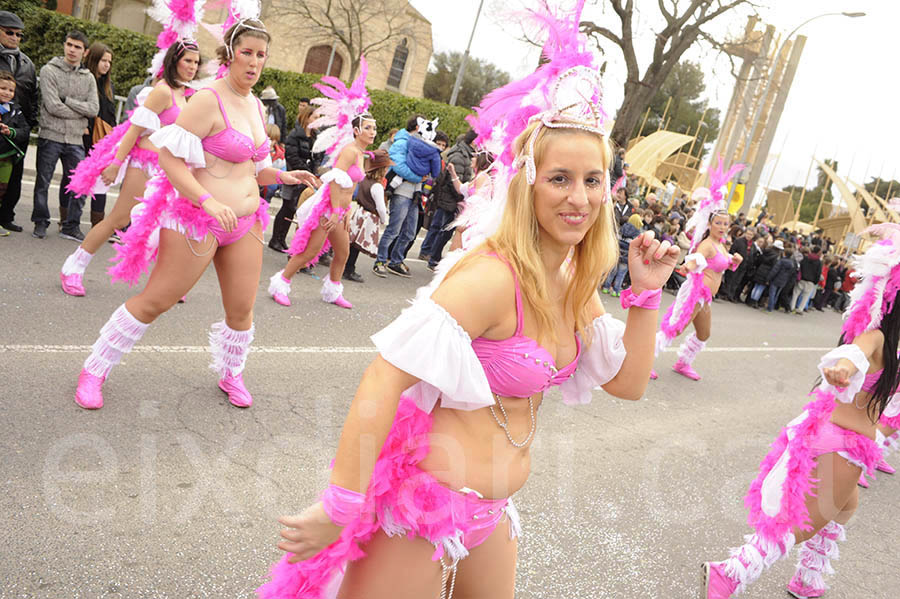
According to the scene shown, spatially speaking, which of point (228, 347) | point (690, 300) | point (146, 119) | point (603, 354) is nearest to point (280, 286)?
point (146, 119)

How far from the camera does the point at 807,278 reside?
18.8 m

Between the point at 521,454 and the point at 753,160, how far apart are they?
142 ft

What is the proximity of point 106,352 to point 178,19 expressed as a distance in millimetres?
2687

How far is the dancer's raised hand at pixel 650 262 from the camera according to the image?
2.11 m

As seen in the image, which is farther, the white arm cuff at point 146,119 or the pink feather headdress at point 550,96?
the white arm cuff at point 146,119

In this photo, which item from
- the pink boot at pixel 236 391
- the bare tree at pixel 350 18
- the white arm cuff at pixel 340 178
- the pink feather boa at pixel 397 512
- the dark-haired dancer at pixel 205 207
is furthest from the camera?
the bare tree at pixel 350 18

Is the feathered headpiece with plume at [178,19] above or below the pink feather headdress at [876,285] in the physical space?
above

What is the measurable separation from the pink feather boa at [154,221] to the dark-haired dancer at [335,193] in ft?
9.08

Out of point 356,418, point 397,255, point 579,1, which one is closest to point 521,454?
point 356,418

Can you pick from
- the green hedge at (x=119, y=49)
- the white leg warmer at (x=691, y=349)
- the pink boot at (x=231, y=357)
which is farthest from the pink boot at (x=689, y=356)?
the green hedge at (x=119, y=49)

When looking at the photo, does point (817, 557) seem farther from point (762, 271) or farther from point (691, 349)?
point (762, 271)

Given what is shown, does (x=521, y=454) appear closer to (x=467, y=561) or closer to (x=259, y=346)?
(x=467, y=561)

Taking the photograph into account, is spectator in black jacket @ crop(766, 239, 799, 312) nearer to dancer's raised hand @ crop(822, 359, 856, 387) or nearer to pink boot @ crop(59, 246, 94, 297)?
dancer's raised hand @ crop(822, 359, 856, 387)

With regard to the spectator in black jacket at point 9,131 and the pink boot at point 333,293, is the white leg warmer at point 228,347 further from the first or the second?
the spectator in black jacket at point 9,131
